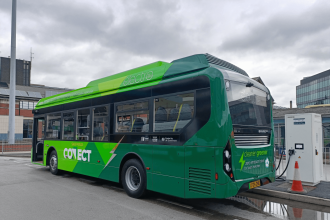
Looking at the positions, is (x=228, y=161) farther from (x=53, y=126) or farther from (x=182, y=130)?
(x=53, y=126)

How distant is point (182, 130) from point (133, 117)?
5.83 ft

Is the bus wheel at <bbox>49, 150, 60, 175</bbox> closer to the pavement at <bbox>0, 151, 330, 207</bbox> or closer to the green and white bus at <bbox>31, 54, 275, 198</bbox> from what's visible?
the green and white bus at <bbox>31, 54, 275, 198</bbox>

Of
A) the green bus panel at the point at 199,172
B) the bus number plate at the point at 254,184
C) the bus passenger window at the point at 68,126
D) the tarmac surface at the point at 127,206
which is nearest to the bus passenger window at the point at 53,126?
the bus passenger window at the point at 68,126

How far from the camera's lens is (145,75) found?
6.82 metres

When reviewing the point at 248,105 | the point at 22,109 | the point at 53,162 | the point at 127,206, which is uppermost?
the point at 22,109

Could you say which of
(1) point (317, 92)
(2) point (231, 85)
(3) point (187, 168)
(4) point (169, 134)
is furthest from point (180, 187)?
(1) point (317, 92)

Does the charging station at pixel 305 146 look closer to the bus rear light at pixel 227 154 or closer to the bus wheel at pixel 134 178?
the bus rear light at pixel 227 154

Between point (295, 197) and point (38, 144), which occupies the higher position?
point (38, 144)

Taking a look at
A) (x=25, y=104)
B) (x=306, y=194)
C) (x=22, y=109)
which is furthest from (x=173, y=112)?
(x=25, y=104)

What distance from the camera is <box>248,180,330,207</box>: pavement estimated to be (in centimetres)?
610

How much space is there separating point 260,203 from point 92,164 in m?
4.93

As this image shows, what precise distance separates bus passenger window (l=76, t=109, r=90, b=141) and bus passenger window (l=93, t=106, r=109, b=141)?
392 millimetres

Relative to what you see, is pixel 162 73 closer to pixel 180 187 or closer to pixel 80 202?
pixel 180 187

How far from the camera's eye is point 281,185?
25.2 feet
